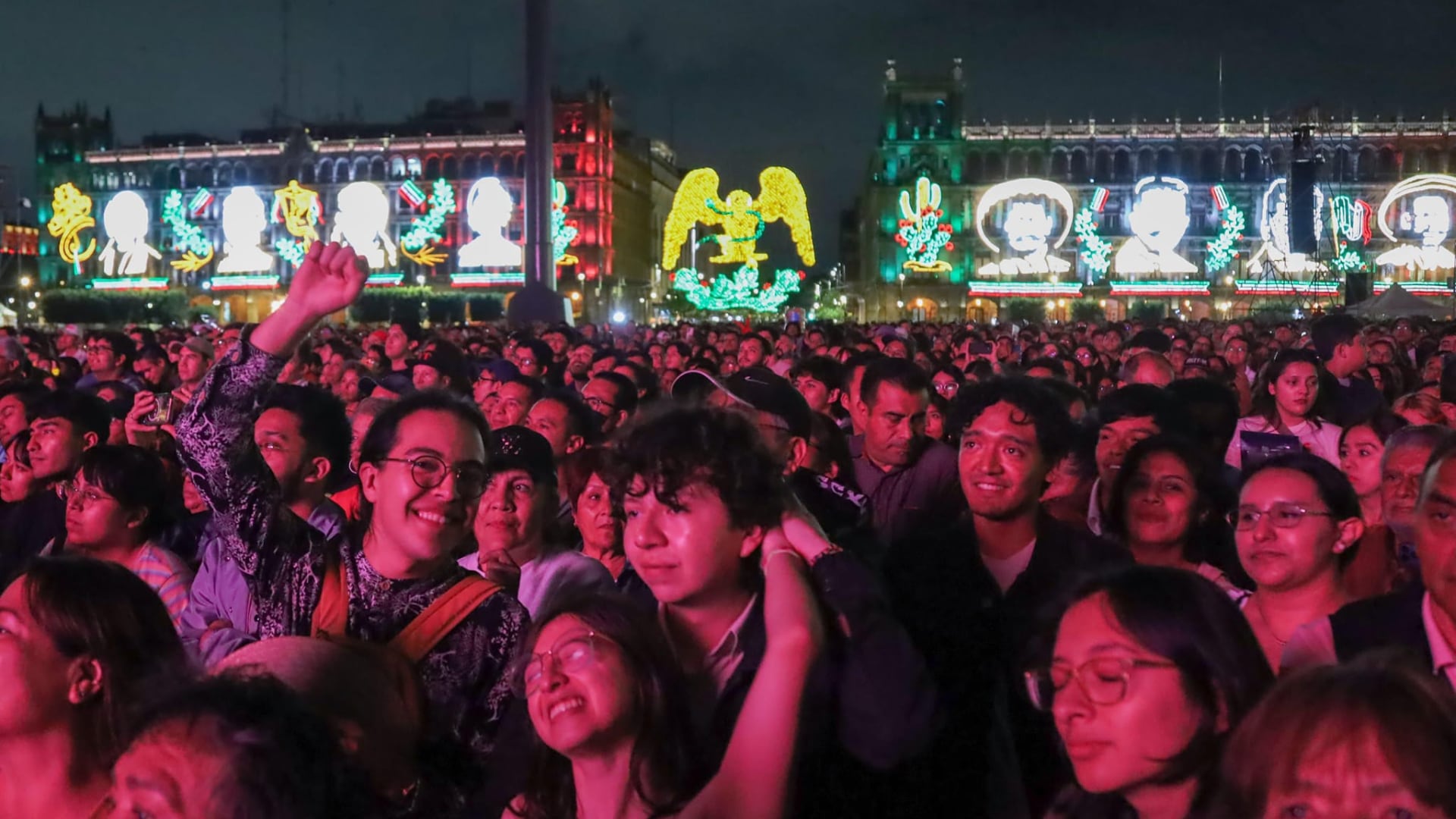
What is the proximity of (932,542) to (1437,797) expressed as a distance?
72.6 inches

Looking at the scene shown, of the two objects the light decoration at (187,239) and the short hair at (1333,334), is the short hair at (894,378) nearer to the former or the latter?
the short hair at (1333,334)

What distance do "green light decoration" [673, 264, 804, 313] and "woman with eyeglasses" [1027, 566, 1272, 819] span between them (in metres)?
43.3

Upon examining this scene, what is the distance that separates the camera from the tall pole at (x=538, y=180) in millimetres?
27891

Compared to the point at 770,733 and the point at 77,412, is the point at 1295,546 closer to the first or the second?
the point at 770,733

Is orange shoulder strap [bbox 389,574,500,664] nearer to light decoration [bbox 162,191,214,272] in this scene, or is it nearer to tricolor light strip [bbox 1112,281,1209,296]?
tricolor light strip [bbox 1112,281,1209,296]

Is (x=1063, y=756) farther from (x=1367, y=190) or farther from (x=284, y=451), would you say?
(x=1367, y=190)

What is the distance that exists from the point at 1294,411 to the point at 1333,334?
268 cm

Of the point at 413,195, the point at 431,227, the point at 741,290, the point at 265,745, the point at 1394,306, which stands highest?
the point at 413,195

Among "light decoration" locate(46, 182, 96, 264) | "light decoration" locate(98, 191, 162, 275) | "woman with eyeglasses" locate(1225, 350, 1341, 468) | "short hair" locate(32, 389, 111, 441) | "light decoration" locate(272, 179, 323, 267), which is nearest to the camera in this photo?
"short hair" locate(32, 389, 111, 441)

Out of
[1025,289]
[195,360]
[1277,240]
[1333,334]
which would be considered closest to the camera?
[195,360]

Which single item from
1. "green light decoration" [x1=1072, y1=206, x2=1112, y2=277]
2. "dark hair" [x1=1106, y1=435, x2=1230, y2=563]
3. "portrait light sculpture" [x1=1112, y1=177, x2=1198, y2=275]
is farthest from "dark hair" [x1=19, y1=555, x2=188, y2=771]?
"green light decoration" [x1=1072, y1=206, x2=1112, y2=277]

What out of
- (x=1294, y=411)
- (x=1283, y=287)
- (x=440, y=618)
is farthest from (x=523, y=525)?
(x=1283, y=287)

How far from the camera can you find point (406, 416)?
326 centimetres

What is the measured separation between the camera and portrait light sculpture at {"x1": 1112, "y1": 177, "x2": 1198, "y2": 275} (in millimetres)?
62812
